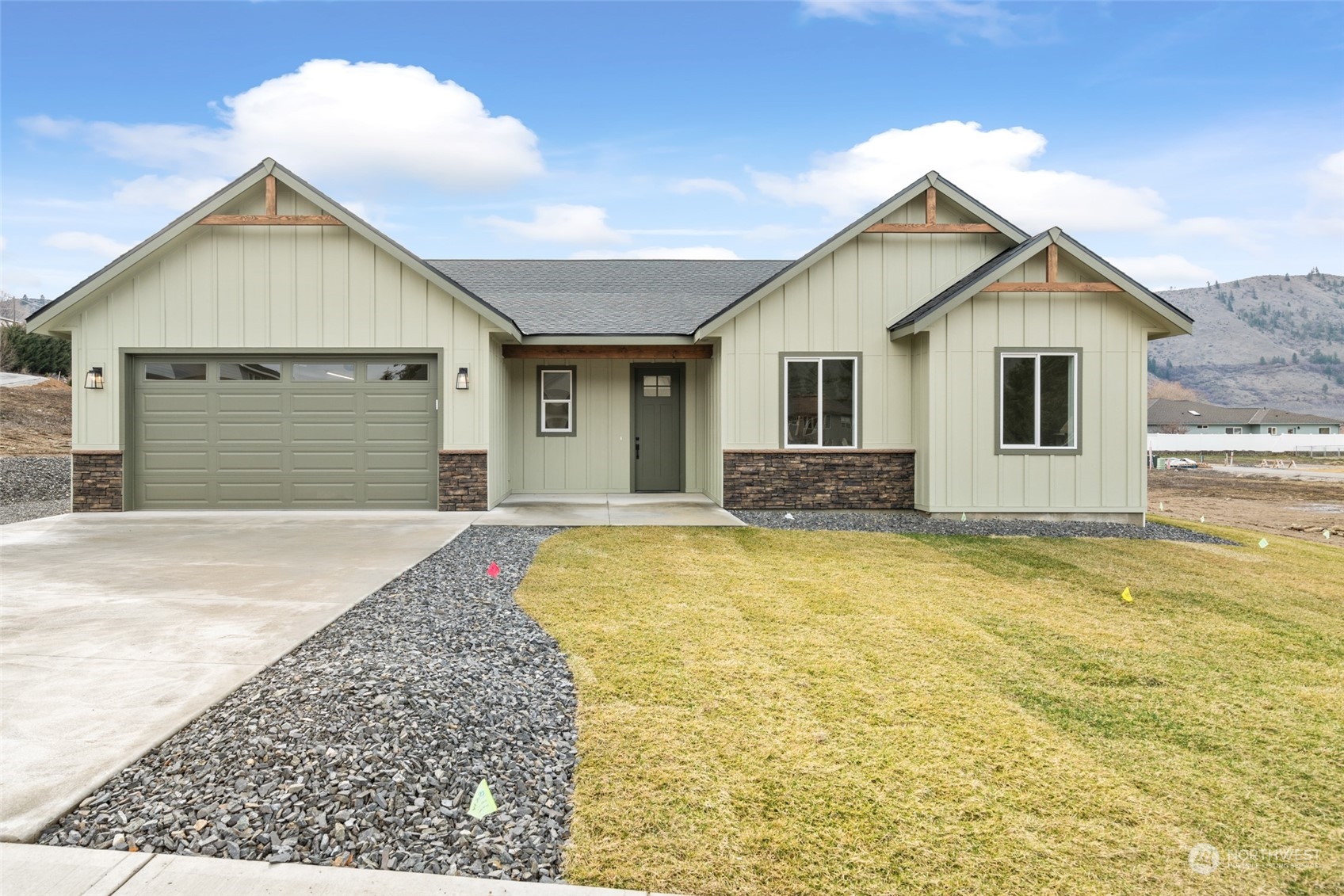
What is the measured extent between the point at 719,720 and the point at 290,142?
2248cm

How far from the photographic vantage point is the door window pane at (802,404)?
35.6ft

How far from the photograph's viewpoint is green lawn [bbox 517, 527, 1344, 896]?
7.22ft

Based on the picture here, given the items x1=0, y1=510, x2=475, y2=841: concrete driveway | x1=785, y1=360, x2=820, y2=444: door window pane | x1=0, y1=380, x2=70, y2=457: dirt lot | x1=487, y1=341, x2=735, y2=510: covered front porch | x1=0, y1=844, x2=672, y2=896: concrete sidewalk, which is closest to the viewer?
x1=0, y1=844, x2=672, y2=896: concrete sidewalk

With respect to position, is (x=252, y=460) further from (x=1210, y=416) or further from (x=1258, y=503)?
(x=1210, y=416)

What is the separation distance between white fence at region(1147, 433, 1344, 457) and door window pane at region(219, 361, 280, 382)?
50.2 meters

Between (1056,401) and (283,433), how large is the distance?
11.5 metres

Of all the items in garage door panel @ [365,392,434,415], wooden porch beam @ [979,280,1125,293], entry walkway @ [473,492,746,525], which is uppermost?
wooden porch beam @ [979,280,1125,293]

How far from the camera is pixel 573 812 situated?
7.95 feet

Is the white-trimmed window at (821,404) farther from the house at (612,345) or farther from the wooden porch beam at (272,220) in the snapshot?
the wooden porch beam at (272,220)

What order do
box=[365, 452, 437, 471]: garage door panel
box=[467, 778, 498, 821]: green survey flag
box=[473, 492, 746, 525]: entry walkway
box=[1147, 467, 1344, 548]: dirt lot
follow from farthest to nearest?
box=[1147, 467, 1344, 548]: dirt lot → box=[365, 452, 437, 471]: garage door panel → box=[473, 492, 746, 525]: entry walkway → box=[467, 778, 498, 821]: green survey flag

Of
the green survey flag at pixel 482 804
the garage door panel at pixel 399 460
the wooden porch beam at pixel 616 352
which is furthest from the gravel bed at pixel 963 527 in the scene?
the green survey flag at pixel 482 804

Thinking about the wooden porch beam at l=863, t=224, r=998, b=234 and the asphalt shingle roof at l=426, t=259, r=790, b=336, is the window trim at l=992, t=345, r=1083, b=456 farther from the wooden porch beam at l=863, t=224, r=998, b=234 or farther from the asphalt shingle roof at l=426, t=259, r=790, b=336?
the asphalt shingle roof at l=426, t=259, r=790, b=336

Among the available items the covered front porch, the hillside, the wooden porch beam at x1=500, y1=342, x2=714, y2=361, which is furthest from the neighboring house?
the wooden porch beam at x1=500, y1=342, x2=714, y2=361

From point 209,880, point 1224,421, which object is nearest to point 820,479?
point 209,880
